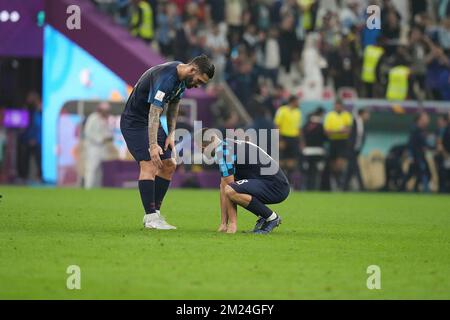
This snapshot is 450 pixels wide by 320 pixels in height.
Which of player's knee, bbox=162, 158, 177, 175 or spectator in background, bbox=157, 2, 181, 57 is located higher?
spectator in background, bbox=157, 2, 181, 57

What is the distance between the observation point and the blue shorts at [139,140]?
47.5ft

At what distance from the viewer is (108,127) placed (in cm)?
2866

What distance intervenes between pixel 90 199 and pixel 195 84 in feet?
28.6

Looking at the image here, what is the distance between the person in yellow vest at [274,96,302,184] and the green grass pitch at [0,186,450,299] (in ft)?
29.9

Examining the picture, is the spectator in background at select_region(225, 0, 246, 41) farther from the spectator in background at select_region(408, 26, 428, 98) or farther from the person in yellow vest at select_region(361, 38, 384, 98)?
the spectator in background at select_region(408, 26, 428, 98)

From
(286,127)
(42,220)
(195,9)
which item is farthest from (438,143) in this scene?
(42,220)

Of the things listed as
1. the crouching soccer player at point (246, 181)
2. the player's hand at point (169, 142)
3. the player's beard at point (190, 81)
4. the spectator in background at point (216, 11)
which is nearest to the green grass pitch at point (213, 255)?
the crouching soccer player at point (246, 181)

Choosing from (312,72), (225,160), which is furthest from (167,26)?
(225,160)

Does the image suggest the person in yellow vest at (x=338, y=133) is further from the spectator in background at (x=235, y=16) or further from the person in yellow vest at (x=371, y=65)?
the spectator in background at (x=235, y=16)

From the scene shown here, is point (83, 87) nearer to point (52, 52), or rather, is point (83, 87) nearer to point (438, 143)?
point (52, 52)

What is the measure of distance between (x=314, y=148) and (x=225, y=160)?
15715 millimetres

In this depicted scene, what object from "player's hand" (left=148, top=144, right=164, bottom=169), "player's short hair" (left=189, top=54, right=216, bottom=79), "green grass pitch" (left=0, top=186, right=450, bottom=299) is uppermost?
"player's short hair" (left=189, top=54, right=216, bottom=79)

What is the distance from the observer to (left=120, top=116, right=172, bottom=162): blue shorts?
14.5 metres

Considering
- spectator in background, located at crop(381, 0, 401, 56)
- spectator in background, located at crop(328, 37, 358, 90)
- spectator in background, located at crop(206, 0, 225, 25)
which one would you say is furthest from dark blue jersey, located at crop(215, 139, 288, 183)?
spectator in background, located at crop(381, 0, 401, 56)
